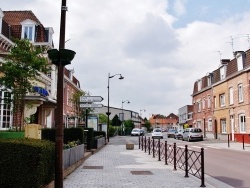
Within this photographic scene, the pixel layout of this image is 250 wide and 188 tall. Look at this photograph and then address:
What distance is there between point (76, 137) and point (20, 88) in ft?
12.2

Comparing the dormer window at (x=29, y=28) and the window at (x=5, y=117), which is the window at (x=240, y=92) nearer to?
the dormer window at (x=29, y=28)

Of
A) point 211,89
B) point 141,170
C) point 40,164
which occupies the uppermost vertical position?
point 211,89

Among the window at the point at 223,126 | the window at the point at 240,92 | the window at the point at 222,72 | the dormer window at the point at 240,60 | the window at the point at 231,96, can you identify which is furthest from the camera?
Result: the window at the point at 222,72

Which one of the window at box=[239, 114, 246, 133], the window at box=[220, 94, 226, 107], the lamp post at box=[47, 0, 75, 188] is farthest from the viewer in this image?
the window at box=[220, 94, 226, 107]

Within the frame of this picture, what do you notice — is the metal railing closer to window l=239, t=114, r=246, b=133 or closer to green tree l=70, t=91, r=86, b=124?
window l=239, t=114, r=246, b=133

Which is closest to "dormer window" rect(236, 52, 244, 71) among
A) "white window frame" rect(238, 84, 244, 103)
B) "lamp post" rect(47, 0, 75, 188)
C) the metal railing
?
"white window frame" rect(238, 84, 244, 103)

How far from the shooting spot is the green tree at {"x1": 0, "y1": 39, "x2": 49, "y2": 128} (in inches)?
637

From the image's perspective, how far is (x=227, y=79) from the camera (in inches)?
1560

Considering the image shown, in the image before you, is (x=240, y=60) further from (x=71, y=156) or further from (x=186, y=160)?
(x=71, y=156)

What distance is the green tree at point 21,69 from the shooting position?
53.1 ft

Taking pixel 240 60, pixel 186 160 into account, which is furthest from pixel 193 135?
pixel 186 160

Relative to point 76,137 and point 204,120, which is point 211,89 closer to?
point 204,120

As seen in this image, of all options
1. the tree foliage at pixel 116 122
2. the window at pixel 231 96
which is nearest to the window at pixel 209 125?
the window at pixel 231 96

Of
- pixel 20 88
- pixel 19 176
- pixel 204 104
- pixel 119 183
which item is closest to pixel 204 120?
pixel 204 104
